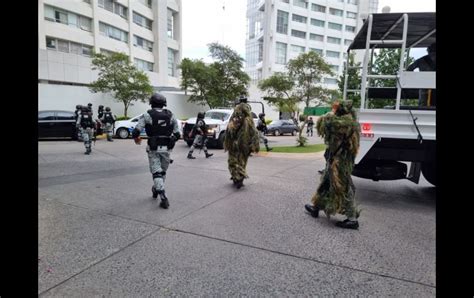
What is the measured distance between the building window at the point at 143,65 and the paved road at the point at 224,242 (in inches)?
1160

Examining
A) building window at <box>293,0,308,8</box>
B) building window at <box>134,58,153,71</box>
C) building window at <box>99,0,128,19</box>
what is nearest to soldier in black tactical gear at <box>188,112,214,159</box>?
building window at <box>99,0,128,19</box>

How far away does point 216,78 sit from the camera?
82.4ft

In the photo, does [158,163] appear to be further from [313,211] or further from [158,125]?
[313,211]

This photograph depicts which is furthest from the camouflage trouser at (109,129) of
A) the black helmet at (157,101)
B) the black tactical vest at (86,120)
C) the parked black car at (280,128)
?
the parked black car at (280,128)

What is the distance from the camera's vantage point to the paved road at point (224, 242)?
265cm

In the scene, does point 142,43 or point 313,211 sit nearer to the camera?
point 313,211

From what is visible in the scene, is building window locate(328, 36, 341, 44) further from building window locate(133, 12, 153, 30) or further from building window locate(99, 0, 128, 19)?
building window locate(99, 0, 128, 19)

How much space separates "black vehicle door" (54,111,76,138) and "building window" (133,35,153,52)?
840 inches

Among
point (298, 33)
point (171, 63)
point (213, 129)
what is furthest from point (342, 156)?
point (298, 33)

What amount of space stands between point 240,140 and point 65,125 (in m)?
11.5

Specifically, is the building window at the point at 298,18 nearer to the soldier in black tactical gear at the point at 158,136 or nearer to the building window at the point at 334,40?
the building window at the point at 334,40

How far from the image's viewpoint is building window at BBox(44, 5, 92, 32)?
77.7ft
